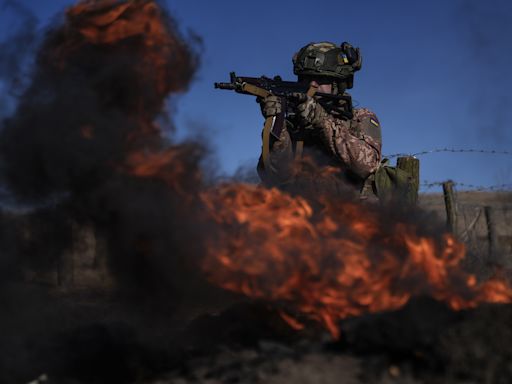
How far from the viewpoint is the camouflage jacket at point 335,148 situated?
760 cm

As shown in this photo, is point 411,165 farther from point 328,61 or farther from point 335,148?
point 328,61

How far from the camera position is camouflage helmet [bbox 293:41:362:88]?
26.5ft

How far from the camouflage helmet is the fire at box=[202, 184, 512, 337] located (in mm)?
2877

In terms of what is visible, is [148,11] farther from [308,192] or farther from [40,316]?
[40,316]

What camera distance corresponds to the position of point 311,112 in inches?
296

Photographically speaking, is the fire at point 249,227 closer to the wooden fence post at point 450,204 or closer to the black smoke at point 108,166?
the black smoke at point 108,166

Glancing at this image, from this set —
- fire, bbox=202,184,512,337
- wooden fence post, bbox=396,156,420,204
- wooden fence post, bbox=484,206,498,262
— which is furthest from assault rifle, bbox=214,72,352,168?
wooden fence post, bbox=484,206,498,262

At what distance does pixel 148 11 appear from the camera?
228 inches

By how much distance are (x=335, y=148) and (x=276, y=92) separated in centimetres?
108

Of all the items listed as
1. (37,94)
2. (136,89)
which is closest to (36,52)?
(37,94)

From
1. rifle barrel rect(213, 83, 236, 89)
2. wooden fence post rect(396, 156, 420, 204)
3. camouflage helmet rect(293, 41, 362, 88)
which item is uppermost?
camouflage helmet rect(293, 41, 362, 88)

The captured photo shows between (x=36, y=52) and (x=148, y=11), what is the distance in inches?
45.7

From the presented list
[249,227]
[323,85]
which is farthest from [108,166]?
[323,85]

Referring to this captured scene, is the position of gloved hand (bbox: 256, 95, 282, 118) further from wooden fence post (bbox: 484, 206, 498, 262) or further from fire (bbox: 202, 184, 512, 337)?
wooden fence post (bbox: 484, 206, 498, 262)
